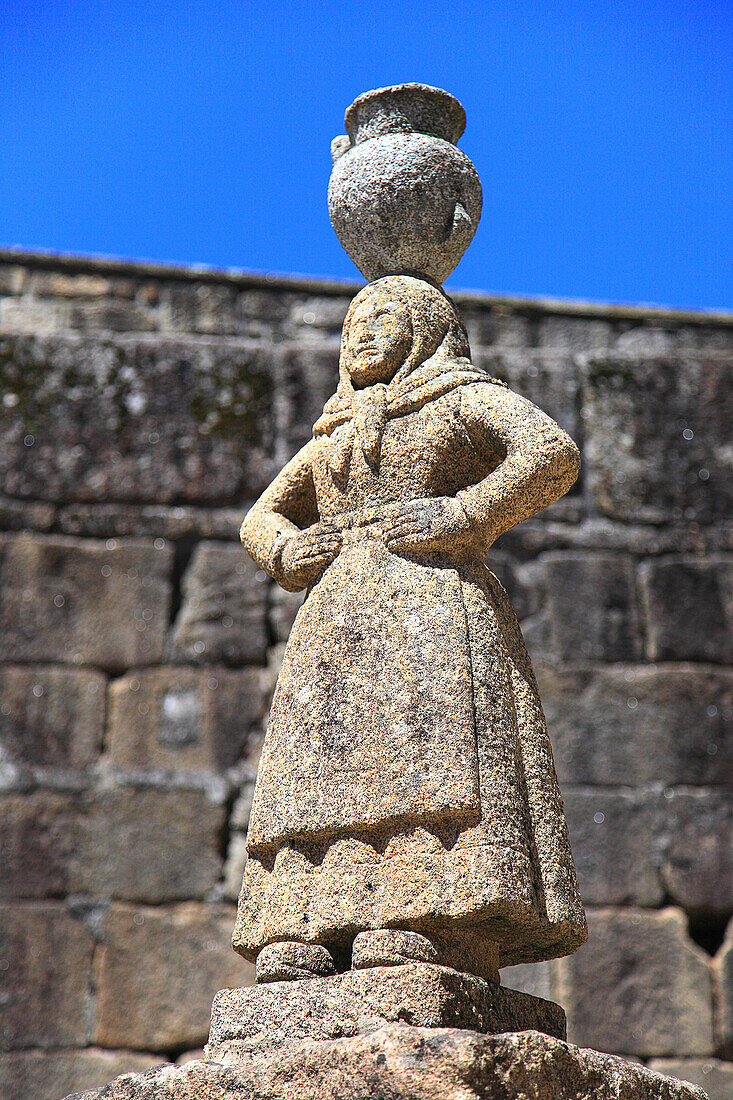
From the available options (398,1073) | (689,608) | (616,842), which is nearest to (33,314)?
(689,608)

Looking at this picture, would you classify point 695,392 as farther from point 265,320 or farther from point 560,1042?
point 560,1042

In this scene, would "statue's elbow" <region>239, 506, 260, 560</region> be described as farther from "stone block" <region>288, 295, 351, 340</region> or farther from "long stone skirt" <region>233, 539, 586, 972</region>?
"stone block" <region>288, 295, 351, 340</region>

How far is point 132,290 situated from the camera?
20.9 ft

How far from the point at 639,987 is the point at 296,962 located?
2.87 metres

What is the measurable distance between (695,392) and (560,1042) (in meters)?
4.14

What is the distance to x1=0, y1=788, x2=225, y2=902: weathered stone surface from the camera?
17.6ft

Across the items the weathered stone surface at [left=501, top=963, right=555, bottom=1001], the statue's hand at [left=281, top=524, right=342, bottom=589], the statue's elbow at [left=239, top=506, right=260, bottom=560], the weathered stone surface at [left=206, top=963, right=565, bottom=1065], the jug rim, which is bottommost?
the weathered stone surface at [left=206, top=963, right=565, bottom=1065]

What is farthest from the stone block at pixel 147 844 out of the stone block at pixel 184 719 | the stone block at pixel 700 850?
the stone block at pixel 700 850

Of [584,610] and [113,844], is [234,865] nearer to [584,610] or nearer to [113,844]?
[113,844]

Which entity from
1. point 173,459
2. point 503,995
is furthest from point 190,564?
point 503,995

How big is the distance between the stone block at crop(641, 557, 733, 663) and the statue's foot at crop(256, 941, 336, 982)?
328 cm

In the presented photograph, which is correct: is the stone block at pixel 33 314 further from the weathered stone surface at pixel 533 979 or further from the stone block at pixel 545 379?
the weathered stone surface at pixel 533 979

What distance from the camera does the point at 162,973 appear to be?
525 centimetres

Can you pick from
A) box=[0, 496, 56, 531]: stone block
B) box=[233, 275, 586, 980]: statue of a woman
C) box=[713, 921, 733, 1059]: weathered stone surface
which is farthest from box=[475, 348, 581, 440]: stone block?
box=[233, 275, 586, 980]: statue of a woman
